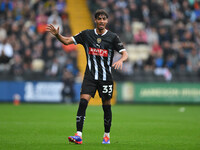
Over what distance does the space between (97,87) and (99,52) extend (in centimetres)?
68

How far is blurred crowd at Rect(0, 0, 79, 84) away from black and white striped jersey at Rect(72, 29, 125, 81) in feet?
46.1

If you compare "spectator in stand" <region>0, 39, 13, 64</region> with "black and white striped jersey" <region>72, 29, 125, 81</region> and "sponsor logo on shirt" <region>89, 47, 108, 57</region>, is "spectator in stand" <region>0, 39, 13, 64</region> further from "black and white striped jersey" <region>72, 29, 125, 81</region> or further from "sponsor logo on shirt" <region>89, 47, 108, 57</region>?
"sponsor logo on shirt" <region>89, 47, 108, 57</region>

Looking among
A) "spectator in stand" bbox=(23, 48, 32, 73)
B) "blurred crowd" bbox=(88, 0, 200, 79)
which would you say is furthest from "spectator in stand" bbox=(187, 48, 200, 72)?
"spectator in stand" bbox=(23, 48, 32, 73)

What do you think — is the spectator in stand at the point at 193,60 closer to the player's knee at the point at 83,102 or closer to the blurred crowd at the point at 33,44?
the blurred crowd at the point at 33,44

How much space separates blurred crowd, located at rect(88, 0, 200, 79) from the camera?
2520 centimetres

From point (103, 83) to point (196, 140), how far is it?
2.34 metres

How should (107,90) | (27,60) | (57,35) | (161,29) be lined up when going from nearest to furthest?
(57,35) < (107,90) < (27,60) < (161,29)

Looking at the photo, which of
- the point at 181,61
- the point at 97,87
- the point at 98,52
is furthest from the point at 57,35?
the point at 181,61

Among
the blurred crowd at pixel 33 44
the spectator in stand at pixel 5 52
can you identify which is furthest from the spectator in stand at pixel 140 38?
the spectator in stand at pixel 5 52

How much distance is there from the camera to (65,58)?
80.9 feet

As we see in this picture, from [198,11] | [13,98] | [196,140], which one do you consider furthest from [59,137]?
[198,11]

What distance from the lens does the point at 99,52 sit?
855 centimetres

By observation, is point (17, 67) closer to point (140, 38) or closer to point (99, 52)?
point (140, 38)

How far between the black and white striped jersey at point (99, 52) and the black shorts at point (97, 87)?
0.26 feet
